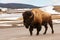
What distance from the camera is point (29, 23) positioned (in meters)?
16.3

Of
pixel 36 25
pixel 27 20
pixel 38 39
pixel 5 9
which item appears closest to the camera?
pixel 38 39

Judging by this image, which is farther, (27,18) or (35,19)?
(35,19)

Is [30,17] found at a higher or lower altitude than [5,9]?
higher

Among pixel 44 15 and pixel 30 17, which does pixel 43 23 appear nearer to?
pixel 44 15

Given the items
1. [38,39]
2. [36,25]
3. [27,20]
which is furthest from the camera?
[36,25]

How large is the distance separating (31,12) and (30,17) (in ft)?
1.69

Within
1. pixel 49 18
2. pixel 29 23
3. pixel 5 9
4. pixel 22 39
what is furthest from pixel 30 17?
pixel 5 9

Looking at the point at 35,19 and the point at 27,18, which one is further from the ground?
the point at 27,18

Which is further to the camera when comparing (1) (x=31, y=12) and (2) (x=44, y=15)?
(2) (x=44, y=15)

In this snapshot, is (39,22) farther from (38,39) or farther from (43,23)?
(38,39)

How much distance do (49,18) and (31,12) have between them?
2.49 metres

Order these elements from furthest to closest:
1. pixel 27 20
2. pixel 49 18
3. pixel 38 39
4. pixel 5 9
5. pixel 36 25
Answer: pixel 5 9, pixel 49 18, pixel 36 25, pixel 27 20, pixel 38 39

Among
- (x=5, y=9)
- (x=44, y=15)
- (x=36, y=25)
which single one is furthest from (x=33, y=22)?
(x=5, y=9)

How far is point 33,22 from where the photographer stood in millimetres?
16922
